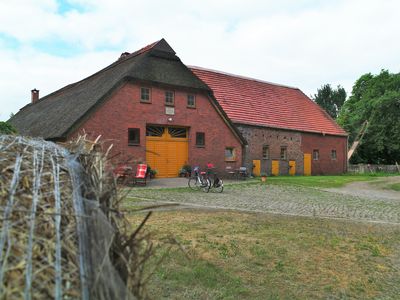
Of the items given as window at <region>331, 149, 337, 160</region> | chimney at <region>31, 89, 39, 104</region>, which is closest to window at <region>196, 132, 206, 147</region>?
window at <region>331, 149, 337, 160</region>

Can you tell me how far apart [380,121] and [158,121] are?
2962cm

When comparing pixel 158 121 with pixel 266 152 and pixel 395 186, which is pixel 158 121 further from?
pixel 395 186

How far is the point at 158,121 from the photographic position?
22125 millimetres

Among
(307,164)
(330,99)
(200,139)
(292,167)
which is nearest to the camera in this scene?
(200,139)

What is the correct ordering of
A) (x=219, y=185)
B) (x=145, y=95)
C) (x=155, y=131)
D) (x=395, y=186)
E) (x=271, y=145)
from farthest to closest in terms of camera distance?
(x=271, y=145)
(x=155, y=131)
(x=145, y=95)
(x=395, y=186)
(x=219, y=185)

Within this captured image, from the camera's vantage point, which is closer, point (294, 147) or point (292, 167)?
point (292, 167)

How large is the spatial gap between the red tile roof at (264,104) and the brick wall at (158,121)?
122 inches

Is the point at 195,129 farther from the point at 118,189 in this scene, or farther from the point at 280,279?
the point at 118,189

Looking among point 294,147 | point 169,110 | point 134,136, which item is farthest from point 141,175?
point 294,147

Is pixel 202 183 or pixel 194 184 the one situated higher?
pixel 202 183

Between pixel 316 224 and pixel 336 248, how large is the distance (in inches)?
84.6

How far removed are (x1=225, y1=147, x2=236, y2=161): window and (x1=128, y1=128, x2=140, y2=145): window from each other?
653cm

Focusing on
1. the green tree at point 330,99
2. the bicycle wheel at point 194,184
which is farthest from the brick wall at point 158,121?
the green tree at point 330,99

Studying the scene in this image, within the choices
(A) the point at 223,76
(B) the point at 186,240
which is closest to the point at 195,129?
(A) the point at 223,76
